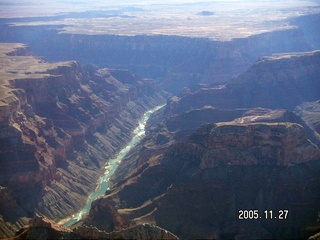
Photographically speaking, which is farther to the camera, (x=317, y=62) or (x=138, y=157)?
(x=317, y=62)

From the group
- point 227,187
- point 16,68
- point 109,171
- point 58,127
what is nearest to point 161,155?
point 227,187

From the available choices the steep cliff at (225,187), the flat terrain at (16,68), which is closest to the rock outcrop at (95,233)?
the steep cliff at (225,187)

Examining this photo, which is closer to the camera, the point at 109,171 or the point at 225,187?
the point at 225,187

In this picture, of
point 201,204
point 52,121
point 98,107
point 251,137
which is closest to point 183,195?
point 201,204

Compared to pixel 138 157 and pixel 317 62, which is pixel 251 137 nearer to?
pixel 138 157

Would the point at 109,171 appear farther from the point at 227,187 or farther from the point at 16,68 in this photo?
the point at 227,187

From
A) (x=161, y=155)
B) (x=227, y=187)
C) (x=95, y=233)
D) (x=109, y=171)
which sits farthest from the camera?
(x=109, y=171)

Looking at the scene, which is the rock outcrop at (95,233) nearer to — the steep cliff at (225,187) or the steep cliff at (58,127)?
the steep cliff at (225,187)

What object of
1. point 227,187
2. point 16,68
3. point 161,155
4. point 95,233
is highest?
point 95,233

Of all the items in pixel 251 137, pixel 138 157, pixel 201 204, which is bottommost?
pixel 138 157
